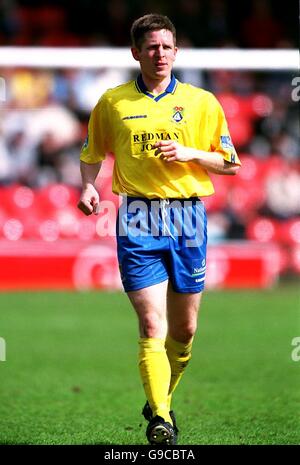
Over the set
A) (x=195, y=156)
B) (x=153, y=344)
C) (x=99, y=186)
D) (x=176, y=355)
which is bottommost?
(x=99, y=186)

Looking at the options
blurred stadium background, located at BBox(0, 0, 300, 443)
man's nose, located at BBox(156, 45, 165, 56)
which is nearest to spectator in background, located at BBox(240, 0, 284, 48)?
blurred stadium background, located at BBox(0, 0, 300, 443)

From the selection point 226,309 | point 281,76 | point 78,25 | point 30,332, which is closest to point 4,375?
point 30,332

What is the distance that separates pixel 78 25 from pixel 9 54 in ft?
29.8

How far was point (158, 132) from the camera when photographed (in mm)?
5734

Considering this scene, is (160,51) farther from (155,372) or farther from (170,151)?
(155,372)

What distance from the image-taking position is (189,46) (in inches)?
664

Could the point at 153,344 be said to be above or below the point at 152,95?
below

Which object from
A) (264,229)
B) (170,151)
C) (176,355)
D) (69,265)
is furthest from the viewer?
(264,229)

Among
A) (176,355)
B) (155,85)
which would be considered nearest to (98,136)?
(155,85)

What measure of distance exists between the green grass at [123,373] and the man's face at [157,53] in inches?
83.5

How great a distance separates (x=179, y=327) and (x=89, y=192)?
3.18 feet

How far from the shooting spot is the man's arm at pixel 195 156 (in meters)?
5.54

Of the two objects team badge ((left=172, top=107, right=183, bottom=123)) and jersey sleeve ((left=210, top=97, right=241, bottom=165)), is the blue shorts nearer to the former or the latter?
jersey sleeve ((left=210, top=97, right=241, bottom=165))

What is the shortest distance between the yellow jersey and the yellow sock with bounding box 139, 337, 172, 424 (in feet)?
2.72
